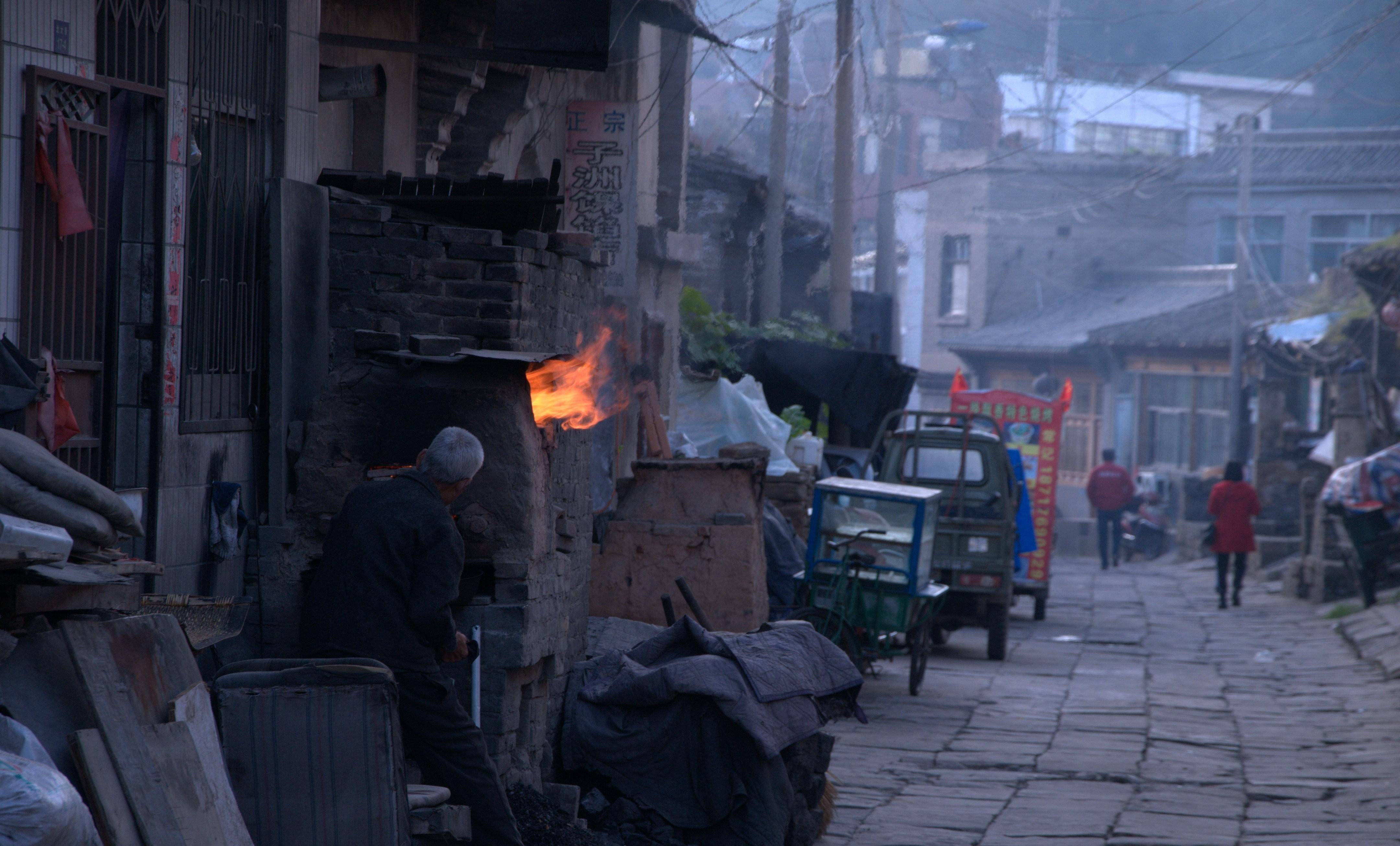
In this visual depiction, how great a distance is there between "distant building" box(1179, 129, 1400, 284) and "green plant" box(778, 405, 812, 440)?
22.2m

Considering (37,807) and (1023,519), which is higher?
(37,807)

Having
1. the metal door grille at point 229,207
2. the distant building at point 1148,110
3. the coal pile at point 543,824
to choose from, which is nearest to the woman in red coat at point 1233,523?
the coal pile at point 543,824

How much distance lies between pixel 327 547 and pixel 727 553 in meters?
4.04

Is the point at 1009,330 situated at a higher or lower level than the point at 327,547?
higher

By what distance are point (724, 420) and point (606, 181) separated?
11.4ft

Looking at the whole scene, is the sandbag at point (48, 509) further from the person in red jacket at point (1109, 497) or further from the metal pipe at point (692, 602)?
the person in red jacket at point (1109, 497)

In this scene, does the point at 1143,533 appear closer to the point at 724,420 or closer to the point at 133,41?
the point at 724,420

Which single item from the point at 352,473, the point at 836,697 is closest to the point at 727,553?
the point at 836,697

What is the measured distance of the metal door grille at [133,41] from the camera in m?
4.70

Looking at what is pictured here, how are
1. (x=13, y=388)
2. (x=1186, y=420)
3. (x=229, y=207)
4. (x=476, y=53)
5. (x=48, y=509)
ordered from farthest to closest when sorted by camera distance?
(x=1186, y=420)
(x=476, y=53)
(x=229, y=207)
(x=13, y=388)
(x=48, y=509)

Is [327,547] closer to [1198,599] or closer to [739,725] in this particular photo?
[739,725]

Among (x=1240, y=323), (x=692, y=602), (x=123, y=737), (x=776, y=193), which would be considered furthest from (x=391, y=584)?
(x=1240, y=323)

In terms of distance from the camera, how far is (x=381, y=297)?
577 cm

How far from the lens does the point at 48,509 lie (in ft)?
12.0
